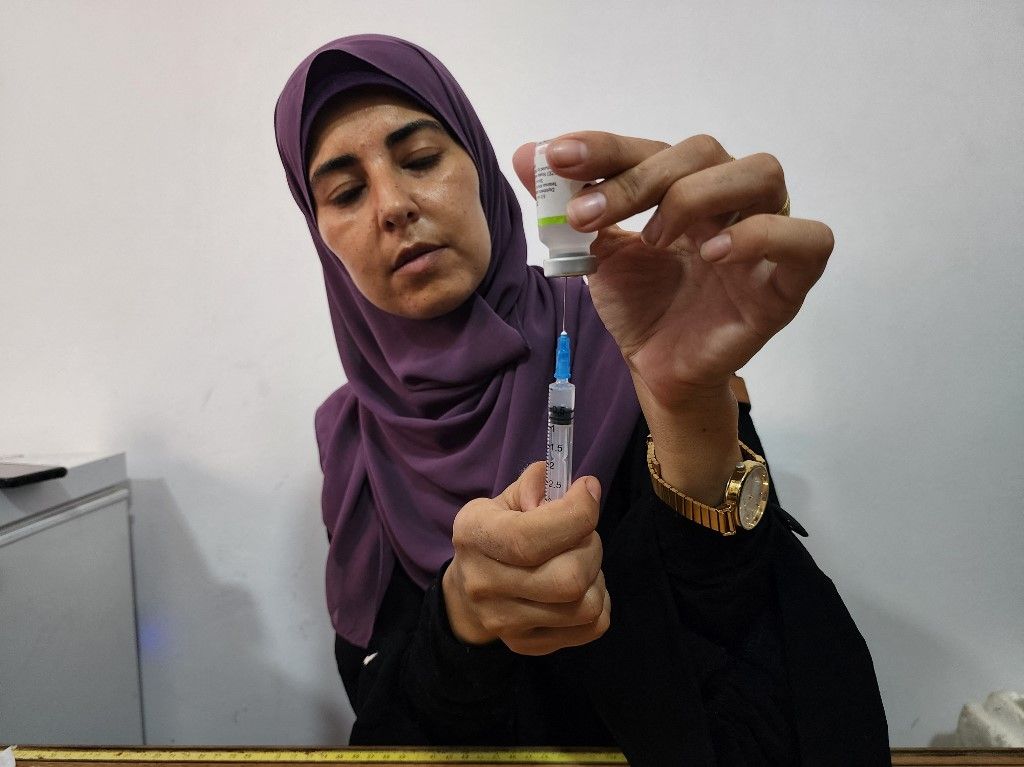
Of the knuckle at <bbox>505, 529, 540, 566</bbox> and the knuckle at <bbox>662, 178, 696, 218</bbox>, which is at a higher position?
the knuckle at <bbox>662, 178, 696, 218</bbox>

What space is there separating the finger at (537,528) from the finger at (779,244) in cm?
26

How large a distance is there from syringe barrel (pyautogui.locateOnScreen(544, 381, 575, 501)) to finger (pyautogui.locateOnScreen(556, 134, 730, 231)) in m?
0.20

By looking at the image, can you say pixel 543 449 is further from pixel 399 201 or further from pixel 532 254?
pixel 532 254

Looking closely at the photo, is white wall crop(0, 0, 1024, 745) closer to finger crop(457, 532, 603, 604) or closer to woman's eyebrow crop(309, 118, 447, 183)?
woman's eyebrow crop(309, 118, 447, 183)

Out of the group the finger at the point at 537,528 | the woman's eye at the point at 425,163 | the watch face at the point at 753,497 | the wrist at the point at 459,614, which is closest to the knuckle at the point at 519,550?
the finger at the point at 537,528

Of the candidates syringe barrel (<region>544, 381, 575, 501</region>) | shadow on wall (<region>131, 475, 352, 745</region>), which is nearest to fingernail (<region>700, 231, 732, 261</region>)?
syringe barrel (<region>544, 381, 575, 501</region>)

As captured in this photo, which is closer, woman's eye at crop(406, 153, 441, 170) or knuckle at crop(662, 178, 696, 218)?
knuckle at crop(662, 178, 696, 218)

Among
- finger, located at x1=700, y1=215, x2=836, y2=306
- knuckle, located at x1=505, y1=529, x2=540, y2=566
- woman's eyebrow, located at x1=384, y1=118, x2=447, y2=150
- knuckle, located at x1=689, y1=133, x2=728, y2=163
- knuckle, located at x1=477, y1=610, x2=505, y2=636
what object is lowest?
knuckle, located at x1=477, y1=610, x2=505, y2=636

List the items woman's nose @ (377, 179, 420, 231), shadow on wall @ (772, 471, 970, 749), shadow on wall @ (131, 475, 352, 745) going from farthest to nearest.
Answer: shadow on wall @ (131, 475, 352, 745) < shadow on wall @ (772, 471, 970, 749) < woman's nose @ (377, 179, 420, 231)

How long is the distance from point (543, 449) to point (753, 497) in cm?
32

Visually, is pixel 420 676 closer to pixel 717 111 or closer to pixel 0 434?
pixel 717 111

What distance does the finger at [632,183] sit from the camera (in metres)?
0.47

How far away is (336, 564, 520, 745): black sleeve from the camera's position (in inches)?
26.7

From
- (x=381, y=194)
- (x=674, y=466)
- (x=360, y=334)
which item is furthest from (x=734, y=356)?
(x=360, y=334)
